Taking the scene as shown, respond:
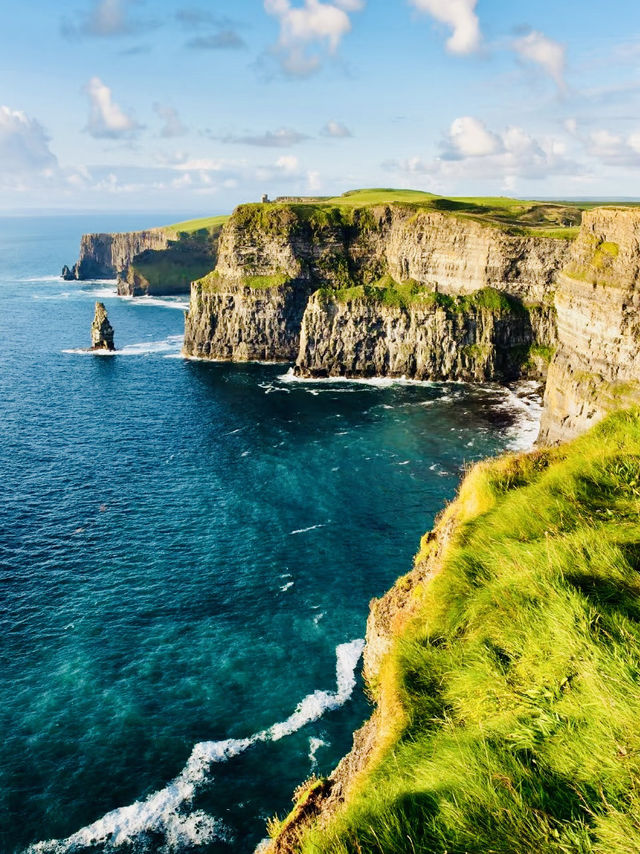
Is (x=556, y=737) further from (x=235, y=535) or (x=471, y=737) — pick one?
(x=235, y=535)

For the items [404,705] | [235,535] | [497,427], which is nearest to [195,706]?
[235,535]

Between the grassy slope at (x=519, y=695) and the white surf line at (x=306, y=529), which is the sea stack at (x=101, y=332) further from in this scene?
the grassy slope at (x=519, y=695)

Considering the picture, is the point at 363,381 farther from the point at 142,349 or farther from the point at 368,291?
the point at 142,349

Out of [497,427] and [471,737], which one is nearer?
[471,737]

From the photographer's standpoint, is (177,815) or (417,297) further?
(417,297)

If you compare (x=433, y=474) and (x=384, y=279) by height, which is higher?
(x=384, y=279)

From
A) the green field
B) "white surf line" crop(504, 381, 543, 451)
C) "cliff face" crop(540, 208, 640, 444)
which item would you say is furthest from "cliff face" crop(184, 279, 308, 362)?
"cliff face" crop(540, 208, 640, 444)

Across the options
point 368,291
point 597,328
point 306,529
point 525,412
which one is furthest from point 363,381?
point 306,529
